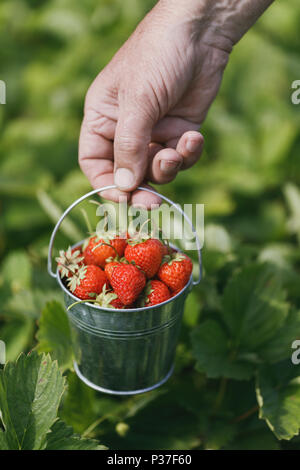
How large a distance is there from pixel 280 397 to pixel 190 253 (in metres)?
0.55

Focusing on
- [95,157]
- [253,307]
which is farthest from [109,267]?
[253,307]

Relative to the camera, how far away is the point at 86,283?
1.15 meters

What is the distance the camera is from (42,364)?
1.16 metres

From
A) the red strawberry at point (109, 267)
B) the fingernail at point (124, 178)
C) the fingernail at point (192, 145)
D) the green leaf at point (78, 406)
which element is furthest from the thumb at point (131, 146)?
the green leaf at point (78, 406)

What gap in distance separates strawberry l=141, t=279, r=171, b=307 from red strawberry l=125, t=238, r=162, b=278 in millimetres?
42

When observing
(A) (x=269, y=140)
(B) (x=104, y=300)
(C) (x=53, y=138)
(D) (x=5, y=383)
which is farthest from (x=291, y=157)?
(D) (x=5, y=383)

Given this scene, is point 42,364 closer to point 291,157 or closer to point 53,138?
point 53,138

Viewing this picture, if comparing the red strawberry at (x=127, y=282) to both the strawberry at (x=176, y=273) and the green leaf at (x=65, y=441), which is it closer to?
the strawberry at (x=176, y=273)

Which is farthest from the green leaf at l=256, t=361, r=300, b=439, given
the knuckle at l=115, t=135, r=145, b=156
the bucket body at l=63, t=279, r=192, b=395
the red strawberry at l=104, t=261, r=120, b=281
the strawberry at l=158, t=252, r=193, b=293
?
the knuckle at l=115, t=135, r=145, b=156

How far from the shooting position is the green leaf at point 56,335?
142 centimetres

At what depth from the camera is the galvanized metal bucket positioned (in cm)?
114

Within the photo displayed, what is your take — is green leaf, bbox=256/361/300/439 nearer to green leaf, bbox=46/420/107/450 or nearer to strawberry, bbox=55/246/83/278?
green leaf, bbox=46/420/107/450

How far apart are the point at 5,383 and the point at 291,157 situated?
2.04m

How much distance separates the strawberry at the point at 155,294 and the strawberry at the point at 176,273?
26mm
